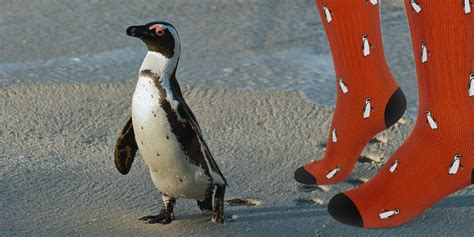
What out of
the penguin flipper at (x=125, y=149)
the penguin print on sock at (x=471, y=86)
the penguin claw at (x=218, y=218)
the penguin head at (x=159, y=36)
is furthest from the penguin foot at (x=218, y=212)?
the penguin print on sock at (x=471, y=86)

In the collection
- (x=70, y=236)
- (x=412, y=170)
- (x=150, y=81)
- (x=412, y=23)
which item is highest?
(x=412, y=23)

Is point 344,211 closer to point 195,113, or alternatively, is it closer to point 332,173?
point 332,173

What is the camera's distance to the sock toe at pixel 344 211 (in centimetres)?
246

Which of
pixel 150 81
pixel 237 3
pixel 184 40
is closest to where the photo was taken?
pixel 150 81

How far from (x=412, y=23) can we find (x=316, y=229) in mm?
483

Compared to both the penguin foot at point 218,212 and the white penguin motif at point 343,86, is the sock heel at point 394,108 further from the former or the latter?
the penguin foot at point 218,212

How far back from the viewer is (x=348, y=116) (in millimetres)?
2707

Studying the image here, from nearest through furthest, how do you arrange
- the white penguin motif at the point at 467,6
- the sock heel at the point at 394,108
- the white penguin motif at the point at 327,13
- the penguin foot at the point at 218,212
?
the white penguin motif at the point at 467,6
the penguin foot at the point at 218,212
the white penguin motif at the point at 327,13
the sock heel at the point at 394,108

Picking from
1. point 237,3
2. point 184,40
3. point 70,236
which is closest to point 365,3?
point 70,236

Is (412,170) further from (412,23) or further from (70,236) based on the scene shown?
(70,236)

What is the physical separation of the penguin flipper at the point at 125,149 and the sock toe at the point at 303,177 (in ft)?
1.43

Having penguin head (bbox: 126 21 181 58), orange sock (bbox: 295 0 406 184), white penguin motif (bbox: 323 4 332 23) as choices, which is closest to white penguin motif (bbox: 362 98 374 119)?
orange sock (bbox: 295 0 406 184)

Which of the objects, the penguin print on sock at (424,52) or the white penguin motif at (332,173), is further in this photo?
the white penguin motif at (332,173)

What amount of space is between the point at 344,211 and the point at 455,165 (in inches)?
10.2
